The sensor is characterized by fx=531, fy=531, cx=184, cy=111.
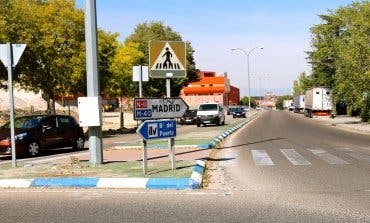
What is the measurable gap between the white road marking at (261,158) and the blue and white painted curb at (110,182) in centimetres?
382

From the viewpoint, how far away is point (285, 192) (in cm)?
896

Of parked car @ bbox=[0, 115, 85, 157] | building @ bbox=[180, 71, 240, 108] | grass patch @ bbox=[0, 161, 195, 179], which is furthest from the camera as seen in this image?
building @ bbox=[180, 71, 240, 108]

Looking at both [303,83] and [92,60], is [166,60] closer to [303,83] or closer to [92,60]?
[92,60]

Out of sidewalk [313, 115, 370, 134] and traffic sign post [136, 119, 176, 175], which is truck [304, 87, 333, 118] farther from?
traffic sign post [136, 119, 176, 175]

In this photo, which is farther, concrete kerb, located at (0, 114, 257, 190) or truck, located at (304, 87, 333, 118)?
truck, located at (304, 87, 333, 118)

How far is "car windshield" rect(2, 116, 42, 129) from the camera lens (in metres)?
18.3

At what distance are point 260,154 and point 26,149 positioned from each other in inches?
304

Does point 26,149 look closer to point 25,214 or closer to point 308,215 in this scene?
point 25,214

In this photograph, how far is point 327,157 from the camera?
15.0m

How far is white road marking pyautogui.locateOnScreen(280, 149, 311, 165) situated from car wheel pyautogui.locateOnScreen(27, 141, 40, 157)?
27.2ft

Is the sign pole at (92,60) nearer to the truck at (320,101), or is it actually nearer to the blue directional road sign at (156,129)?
the blue directional road sign at (156,129)

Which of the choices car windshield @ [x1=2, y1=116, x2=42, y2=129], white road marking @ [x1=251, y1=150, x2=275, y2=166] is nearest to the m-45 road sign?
white road marking @ [x1=251, y1=150, x2=275, y2=166]

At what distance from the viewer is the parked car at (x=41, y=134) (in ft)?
57.5

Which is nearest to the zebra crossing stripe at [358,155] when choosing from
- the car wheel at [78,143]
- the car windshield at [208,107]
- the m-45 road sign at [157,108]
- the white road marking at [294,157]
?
the white road marking at [294,157]
